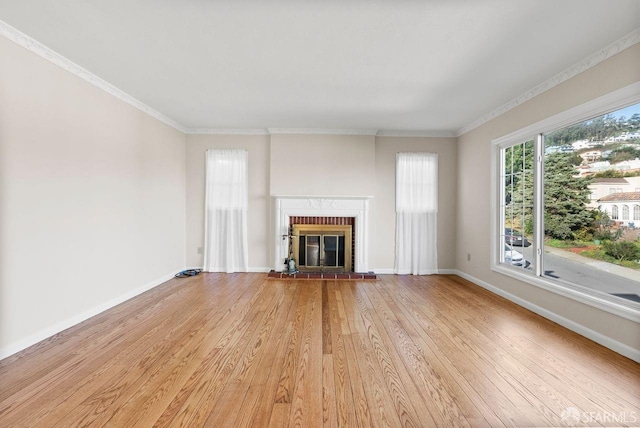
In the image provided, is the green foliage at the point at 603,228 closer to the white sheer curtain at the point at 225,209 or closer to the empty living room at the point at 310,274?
the empty living room at the point at 310,274

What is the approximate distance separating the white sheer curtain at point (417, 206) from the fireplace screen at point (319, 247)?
1.08 meters

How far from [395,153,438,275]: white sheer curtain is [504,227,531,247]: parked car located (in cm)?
129

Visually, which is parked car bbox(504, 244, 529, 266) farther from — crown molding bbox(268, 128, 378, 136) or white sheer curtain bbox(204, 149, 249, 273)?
white sheer curtain bbox(204, 149, 249, 273)

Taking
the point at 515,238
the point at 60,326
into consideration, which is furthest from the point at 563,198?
the point at 60,326

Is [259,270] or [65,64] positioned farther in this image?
[259,270]

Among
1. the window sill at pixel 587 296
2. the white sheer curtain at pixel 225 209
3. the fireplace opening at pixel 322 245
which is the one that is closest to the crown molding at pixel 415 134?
the fireplace opening at pixel 322 245

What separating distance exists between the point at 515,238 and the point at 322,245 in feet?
9.49

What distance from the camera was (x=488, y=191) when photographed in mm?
4078

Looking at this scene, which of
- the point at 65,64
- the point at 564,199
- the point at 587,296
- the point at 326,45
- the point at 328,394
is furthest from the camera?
the point at 564,199

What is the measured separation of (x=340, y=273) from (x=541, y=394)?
3213 millimetres

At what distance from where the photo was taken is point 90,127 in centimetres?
296

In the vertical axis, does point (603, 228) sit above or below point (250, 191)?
below

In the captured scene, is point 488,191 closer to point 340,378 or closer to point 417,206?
point 417,206

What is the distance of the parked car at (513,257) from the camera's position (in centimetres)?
356
